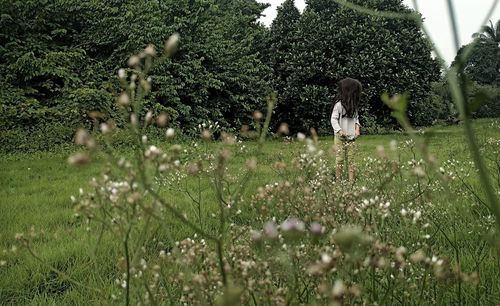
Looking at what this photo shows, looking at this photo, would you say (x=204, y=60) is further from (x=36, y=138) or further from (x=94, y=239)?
(x=94, y=239)

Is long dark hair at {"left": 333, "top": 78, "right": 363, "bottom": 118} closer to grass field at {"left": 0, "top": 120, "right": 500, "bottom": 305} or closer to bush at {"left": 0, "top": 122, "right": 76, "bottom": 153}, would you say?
grass field at {"left": 0, "top": 120, "right": 500, "bottom": 305}

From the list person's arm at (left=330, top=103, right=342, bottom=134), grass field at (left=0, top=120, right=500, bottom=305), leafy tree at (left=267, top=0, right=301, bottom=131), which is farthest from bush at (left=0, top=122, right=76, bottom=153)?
leafy tree at (left=267, top=0, right=301, bottom=131)

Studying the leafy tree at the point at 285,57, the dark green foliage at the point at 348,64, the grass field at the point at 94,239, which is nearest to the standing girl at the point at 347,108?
the grass field at the point at 94,239

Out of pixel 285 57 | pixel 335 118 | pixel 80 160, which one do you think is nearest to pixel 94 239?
pixel 80 160

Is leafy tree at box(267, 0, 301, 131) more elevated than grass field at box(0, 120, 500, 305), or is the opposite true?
leafy tree at box(267, 0, 301, 131)

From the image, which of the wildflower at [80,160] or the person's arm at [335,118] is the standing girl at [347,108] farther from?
the wildflower at [80,160]

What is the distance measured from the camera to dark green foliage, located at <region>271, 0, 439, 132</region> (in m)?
24.5

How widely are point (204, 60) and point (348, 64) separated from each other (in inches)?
297

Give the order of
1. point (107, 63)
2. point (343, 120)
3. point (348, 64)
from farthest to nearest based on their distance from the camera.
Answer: point (348, 64)
point (107, 63)
point (343, 120)

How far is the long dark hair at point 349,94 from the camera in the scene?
8078 mm

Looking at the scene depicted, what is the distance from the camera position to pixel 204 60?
70.9ft

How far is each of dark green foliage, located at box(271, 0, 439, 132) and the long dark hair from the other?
52.0 feet

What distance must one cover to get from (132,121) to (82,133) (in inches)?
4.1

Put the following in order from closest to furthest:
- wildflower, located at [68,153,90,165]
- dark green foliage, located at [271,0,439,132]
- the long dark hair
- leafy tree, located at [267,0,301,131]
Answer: wildflower, located at [68,153,90,165]
the long dark hair
dark green foliage, located at [271,0,439,132]
leafy tree, located at [267,0,301,131]
